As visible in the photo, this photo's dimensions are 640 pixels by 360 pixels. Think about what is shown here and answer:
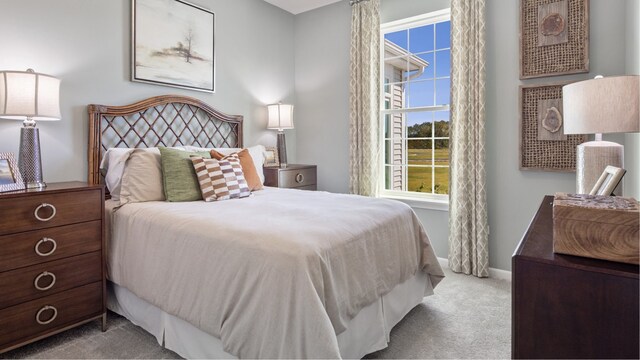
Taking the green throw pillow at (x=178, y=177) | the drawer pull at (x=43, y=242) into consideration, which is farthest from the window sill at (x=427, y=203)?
the drawer pull at (x=43, y=242)

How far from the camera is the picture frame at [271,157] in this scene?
402cm

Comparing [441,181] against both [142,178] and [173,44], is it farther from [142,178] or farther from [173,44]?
[173,44]

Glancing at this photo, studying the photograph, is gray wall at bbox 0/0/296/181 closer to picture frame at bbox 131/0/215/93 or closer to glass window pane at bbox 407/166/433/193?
picture frame at bbox 131/0/215/93

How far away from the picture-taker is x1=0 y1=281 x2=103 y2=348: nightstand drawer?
183 centimetres

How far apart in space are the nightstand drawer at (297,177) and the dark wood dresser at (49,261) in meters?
1.77

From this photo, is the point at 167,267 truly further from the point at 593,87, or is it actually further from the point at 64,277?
the point at 593,87

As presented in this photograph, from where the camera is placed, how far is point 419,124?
3701 mm

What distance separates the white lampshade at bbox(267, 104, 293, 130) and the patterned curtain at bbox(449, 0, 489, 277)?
173 centimetres

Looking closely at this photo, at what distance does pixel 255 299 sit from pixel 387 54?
3.26 meters

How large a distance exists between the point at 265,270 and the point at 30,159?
5.57 feet

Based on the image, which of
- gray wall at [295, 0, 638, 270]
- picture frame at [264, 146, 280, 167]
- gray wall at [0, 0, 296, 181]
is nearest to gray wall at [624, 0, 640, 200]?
gray wall at [295, 0, 638, 270]

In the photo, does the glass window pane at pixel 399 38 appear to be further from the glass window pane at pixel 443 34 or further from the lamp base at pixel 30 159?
the lamp base at pixel 30 159

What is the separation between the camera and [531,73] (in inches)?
113

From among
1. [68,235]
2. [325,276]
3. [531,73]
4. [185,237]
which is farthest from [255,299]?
[531,73]
